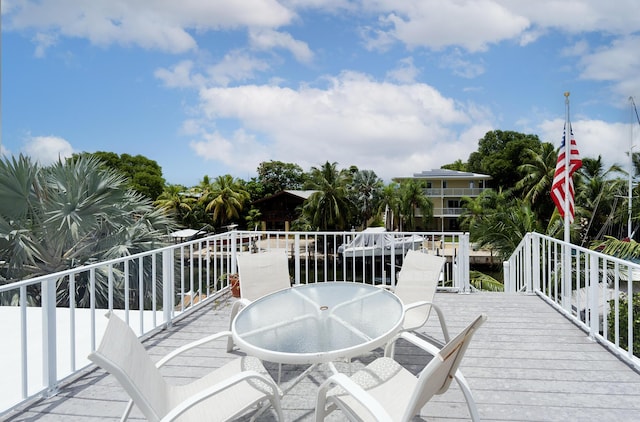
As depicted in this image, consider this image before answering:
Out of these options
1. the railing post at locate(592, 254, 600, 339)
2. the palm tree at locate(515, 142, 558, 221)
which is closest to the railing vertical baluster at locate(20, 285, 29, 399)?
the railing post at locate(592, 254, 600, 339)

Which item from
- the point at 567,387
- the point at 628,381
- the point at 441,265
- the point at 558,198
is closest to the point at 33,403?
the point at 441,265

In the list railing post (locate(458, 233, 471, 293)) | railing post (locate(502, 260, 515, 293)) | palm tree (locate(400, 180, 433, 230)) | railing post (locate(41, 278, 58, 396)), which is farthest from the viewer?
palm tree (locate(400, 180, 433, 230))

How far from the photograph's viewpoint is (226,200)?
3747 cm

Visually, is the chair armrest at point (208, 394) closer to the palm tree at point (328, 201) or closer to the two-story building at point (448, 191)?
the palm tree at point (328, 201)

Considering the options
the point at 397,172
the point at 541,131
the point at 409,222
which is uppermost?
the point at 541,131

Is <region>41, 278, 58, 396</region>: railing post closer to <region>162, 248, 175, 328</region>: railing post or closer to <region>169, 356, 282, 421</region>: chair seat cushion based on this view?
<region>169, 356, 282, 421</region>: chair seat cushion

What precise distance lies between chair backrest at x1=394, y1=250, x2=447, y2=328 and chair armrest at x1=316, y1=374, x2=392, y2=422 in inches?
61.7

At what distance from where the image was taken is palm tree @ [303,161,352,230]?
30.5 meters

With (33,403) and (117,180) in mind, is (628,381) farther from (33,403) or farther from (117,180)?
(117,180)

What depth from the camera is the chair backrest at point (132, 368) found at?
163cm

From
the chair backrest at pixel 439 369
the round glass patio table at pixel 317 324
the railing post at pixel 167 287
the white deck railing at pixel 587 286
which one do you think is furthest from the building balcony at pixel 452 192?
the chair backrest at pixel 439 369

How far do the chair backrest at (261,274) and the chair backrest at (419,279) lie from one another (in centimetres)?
117

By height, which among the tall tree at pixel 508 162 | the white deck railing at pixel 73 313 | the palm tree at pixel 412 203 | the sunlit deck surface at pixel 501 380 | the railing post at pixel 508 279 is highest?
the tall tree at pixel 508 162

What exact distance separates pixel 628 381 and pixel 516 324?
1364 mm
